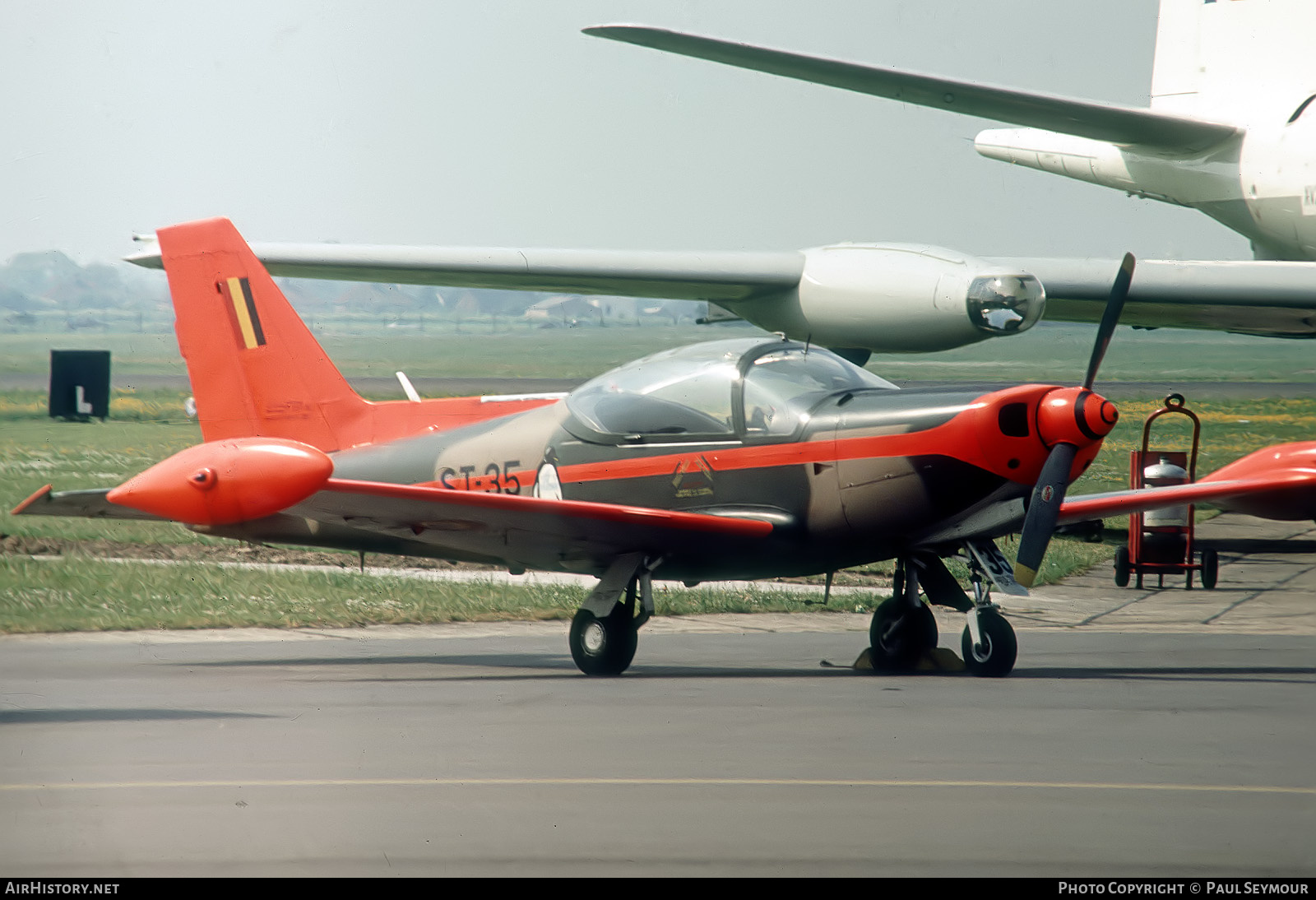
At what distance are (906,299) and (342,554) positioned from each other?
20.7 ft

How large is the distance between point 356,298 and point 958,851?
8.71m

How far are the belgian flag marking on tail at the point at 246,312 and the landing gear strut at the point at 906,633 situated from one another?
4.70 metres

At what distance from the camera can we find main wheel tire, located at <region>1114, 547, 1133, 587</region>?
498 inches

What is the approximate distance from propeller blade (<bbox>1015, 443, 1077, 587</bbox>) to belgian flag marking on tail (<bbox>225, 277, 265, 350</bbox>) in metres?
5.39

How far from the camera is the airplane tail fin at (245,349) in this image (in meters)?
9.79

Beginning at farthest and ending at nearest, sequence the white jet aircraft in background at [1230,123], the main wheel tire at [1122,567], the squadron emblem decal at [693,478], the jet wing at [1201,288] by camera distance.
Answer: the jet wing at [1201,288]
the white jet aircraft in background at [1230,123]
the main wheel tire at [1122,567]
the squadron emblem decal at [693,478]

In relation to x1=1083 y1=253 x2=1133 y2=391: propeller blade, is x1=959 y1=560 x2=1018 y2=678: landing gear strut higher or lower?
lower

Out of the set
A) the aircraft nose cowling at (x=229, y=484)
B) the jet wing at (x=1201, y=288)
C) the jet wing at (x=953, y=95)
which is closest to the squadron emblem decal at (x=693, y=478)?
the aircraft nose cowling at (x=229, y=484)

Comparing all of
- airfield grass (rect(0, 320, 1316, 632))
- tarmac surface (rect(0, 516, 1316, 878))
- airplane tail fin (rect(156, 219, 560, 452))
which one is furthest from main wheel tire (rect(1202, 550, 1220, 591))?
airplane tail fin (rect(156, 219, 560, 452))

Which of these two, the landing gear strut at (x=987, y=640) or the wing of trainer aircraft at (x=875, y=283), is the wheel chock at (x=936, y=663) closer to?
the landing gear strut at (x=987, y=640)

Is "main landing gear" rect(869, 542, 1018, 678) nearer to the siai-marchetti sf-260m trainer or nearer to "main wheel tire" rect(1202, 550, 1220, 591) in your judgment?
the siai-marchetti sf-260m trainer

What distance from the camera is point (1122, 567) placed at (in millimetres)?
12648
